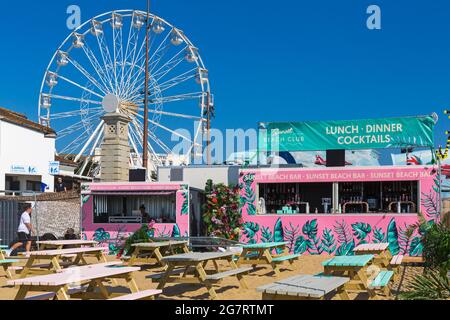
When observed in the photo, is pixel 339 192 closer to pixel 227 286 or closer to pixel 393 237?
pixel 393 237

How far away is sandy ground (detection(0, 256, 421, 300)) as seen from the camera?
8570 mm

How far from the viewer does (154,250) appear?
1105 centimetres

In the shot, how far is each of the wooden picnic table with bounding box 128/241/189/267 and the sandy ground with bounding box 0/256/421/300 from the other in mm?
273

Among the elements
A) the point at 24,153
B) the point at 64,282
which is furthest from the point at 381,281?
the point at 24,153

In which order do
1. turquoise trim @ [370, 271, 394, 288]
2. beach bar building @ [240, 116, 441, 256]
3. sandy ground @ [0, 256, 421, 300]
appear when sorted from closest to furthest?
turquoise trim @ [370, 271, 394, 288] → sandy ground @ [0, 256, 421, 300] → beach bar building @ [240, 116, 441, 256]

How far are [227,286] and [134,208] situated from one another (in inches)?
302

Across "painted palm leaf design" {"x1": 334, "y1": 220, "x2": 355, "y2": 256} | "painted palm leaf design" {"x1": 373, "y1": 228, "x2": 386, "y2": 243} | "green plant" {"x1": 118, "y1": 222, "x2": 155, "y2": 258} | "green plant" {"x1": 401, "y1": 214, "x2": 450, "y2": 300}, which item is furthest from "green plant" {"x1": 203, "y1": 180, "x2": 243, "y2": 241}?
"green plant" {"x1": 401, "y1": 214, "x2": 450, "y2": 300}

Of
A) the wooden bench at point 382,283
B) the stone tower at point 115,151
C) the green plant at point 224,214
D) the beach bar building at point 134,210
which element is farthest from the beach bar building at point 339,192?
the wooden bench at point 382,283

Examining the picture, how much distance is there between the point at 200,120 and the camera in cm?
2928

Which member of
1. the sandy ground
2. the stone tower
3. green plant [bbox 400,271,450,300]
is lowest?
the sandy ground

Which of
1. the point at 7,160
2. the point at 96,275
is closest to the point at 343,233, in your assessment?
the point at 96,275

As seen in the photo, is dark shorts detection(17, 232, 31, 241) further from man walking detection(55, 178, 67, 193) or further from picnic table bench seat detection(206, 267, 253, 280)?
man walking detection(55, 178, 67, 193)

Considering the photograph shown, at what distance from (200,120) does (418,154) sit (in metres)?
13.8
